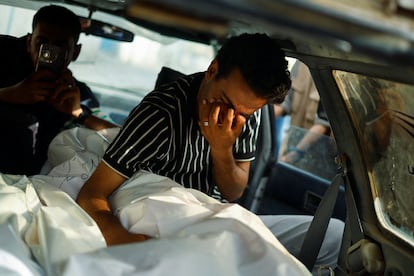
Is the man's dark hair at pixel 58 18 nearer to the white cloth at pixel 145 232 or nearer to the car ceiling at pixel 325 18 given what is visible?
the white cloth at pixel 145 232

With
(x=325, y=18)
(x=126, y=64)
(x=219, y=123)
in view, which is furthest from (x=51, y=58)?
(x=126, y=64)

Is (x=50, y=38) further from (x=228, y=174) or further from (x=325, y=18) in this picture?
(x=325, y=18)

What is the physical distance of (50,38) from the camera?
1956mm

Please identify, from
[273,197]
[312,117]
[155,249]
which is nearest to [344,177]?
[155,249]

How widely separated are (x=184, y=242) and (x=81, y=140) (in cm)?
99

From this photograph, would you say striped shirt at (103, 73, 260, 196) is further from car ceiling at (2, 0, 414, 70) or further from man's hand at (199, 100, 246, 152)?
car ceiling at (2, 0, 414, 70)

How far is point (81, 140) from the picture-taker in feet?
6.34

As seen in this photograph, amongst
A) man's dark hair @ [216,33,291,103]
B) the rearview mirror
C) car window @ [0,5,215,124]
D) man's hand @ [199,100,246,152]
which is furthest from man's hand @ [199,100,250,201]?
car window @ [0,5,215,124]

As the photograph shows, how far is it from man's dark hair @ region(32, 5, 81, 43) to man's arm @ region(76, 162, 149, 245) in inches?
29.6

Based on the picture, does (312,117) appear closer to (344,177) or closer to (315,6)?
(344,177)

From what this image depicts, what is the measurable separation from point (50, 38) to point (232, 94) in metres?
0.87

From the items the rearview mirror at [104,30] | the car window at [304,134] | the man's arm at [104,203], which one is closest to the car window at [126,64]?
the rearview mirror at [104,30]

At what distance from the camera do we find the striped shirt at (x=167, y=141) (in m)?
1.52

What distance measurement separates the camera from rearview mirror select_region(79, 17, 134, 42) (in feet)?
7.92
